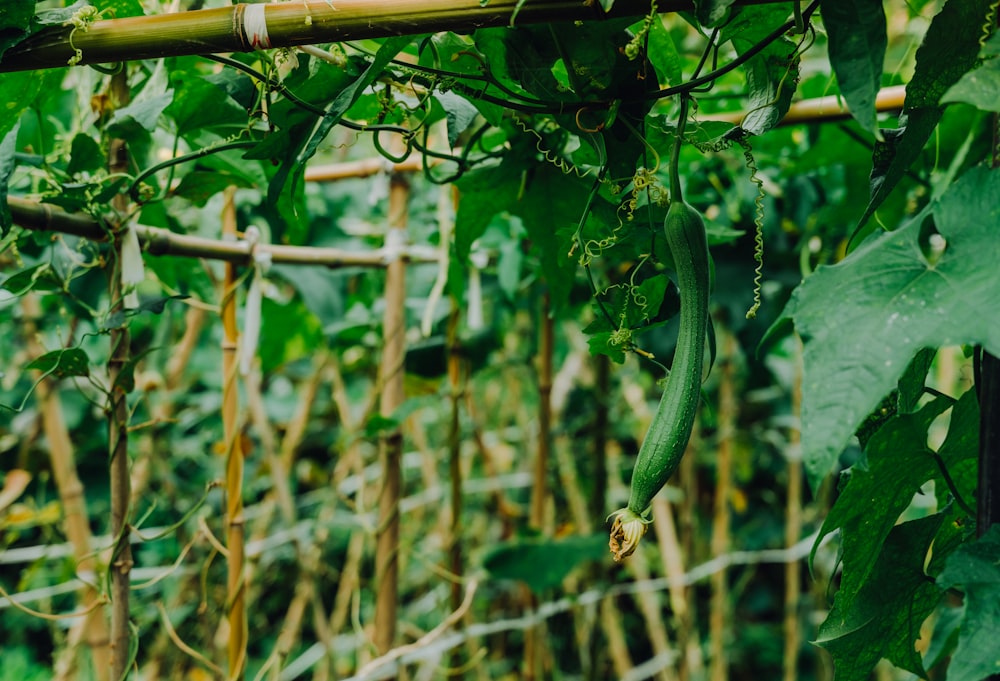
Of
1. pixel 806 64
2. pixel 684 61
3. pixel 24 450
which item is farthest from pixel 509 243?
pixel 24 450

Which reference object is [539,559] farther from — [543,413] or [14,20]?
[14,20]

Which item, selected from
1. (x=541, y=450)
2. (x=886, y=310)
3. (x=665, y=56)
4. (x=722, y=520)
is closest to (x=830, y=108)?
(x=665, y=56)

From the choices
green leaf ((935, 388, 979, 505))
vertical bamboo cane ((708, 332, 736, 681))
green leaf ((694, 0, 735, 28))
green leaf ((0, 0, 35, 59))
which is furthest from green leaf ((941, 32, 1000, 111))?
vertical bamboo cane ((708, 332, 736, 681))

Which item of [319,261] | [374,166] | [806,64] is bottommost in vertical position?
[319,261]

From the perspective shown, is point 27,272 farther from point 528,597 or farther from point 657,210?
point 528,597

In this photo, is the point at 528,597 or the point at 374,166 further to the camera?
the point at 528,597

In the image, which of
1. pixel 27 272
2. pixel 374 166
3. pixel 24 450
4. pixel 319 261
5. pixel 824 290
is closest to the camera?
pixel 824 290

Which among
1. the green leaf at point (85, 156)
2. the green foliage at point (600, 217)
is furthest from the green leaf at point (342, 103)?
the green leaf at point (85, 156)

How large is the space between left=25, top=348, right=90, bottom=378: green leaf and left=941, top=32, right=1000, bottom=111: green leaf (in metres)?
0.65

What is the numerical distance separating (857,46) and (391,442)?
820 mm

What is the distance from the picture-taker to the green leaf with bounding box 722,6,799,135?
1.84ft

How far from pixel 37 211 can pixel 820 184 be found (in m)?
1.08

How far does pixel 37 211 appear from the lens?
2.31 feet

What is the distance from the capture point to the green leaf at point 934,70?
447 mm
